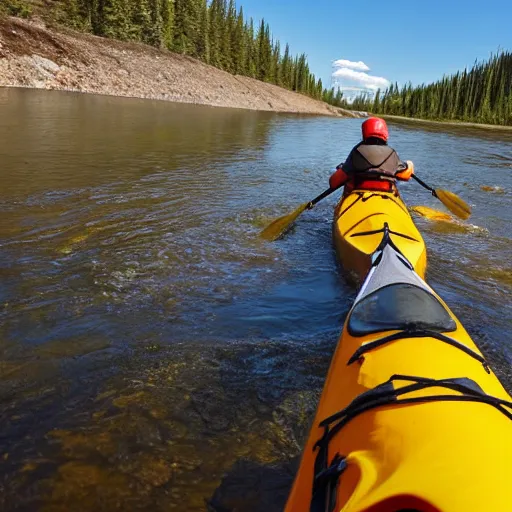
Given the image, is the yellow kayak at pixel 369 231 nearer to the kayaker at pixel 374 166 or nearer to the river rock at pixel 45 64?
the kayaker at pixel 374 166

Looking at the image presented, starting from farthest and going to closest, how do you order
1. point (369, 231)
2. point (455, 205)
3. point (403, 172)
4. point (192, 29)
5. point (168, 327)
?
point (192, 29)
point (455, 205)
point (403, 172)
point (369, 231)
point (168, 327)

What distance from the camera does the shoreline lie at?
2675cm

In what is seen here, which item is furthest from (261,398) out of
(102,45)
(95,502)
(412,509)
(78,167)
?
(102,45)

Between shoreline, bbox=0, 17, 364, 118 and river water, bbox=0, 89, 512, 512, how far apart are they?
22.0m

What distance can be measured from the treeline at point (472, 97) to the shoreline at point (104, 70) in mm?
35093

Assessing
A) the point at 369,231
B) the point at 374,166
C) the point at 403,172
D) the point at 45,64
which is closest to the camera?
the point at 369,231

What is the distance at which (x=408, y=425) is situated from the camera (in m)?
1.57

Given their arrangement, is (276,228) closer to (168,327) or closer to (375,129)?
(375,129)

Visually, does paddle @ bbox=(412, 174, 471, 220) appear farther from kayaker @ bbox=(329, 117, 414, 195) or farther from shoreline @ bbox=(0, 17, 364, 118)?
shoreline @ bbox=(0, 17, 364, 118)

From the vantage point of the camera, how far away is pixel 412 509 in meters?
1.24

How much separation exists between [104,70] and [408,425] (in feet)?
112

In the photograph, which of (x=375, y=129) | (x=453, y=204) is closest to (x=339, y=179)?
(x=375, y=129)

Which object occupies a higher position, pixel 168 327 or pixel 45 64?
pixel 45 64

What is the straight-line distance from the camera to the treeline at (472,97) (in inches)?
2402
